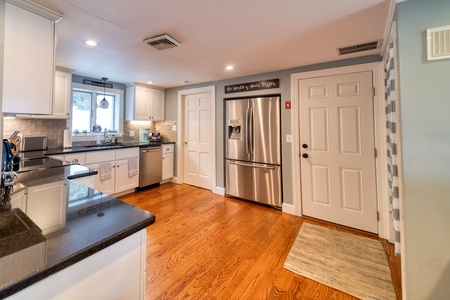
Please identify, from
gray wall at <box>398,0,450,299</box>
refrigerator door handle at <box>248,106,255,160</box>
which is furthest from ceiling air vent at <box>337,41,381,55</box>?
refrigerator door handle at <box>248,106,255,160</box>

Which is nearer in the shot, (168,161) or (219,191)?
(219,191)

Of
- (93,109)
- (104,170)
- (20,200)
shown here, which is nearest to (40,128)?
(93,109)

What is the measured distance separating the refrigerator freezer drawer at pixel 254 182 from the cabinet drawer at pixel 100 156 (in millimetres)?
2077

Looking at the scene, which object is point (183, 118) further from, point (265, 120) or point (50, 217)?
point (50, 217)

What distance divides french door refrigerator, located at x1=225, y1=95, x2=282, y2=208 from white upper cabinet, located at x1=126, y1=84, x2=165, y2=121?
1.84 m

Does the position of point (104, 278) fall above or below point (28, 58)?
below

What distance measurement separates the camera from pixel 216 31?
6.47 ft

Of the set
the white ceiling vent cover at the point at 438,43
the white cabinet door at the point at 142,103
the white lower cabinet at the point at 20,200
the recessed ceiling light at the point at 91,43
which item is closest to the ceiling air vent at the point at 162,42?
the recessed ceiling light at the point at 91,43

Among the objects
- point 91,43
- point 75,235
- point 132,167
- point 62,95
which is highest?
point 91,43

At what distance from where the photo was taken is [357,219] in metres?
2.64

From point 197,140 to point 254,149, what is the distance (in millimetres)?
1434

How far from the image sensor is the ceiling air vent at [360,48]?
2215mm

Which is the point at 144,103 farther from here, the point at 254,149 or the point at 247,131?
the point at 254,149

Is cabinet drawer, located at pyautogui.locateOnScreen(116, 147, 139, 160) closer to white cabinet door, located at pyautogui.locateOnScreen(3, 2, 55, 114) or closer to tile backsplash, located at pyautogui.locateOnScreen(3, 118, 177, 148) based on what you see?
tile backsplash, located at pyautogui.locateOnScreen(3, 118, 177, 148)
